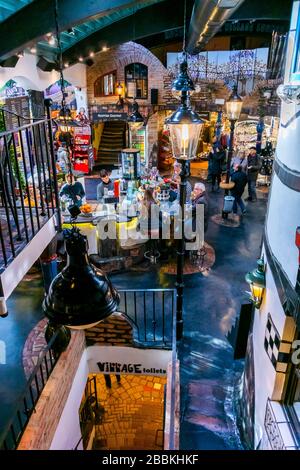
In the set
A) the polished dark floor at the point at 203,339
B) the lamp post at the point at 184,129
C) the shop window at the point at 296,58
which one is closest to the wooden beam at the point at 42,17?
the lamp post at the point at 184,129

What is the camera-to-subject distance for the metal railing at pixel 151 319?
5.35m

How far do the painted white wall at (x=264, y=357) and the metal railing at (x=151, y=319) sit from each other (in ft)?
4.79

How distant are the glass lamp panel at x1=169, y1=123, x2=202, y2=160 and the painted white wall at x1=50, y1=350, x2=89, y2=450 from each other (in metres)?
3.39

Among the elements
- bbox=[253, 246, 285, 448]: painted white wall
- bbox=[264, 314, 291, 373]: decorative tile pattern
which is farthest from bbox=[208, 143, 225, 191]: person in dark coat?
bbox=[264, 314, 291, 373]: decorative tile pattern

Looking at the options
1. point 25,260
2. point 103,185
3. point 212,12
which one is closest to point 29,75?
point 103,185

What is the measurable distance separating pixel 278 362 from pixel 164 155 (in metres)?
13.9

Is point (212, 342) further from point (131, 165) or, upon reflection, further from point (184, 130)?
point (131, 165)

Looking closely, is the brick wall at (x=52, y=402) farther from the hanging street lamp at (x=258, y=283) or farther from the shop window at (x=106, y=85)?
the shop window at (x=106, y=85)

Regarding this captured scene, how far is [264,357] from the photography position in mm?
3699

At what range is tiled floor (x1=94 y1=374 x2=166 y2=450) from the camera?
6.32 meters

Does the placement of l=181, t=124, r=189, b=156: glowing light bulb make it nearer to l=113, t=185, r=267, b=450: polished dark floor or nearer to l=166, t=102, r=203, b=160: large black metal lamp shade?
l=166, t=102, r=203, b=160: large black metal lamp shade

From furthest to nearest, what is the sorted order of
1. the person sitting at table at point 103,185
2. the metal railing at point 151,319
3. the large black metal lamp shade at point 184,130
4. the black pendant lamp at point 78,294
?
the person sitting at table at point 103,185 < the metal railing at point 151,319 < the large black metal lamp shade at point 184,130 < the black pendant lamp at point 78,294

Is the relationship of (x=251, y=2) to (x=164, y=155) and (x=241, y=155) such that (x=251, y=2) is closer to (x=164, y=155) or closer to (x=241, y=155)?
(x=241, y=155)

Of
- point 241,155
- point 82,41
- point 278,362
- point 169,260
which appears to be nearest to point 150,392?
point 169,260
